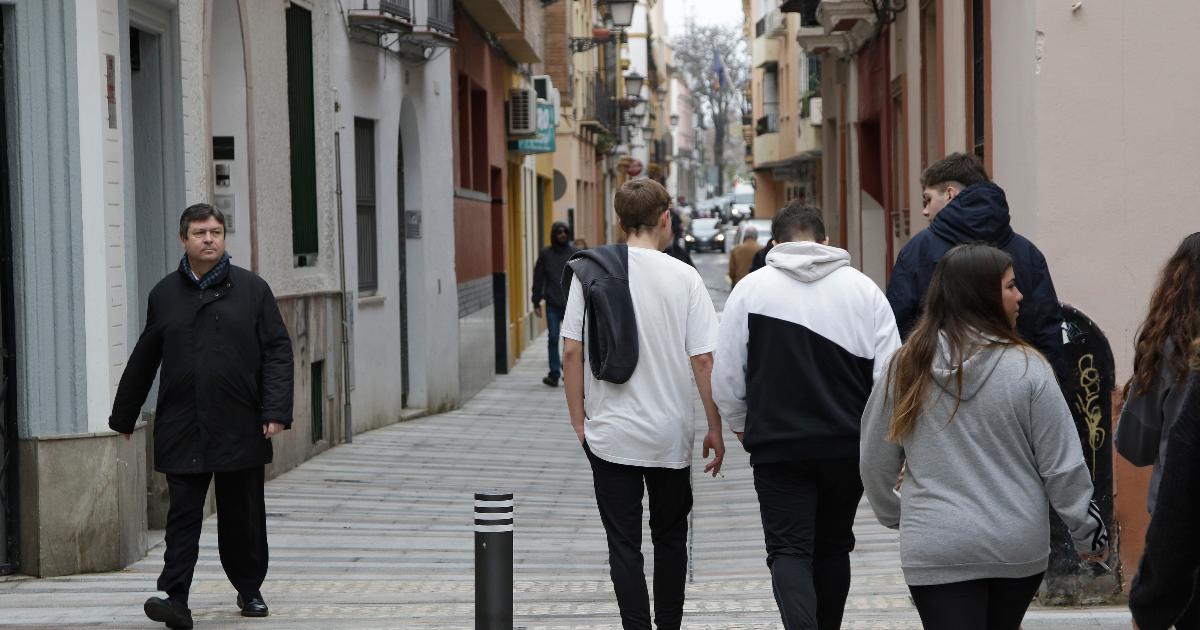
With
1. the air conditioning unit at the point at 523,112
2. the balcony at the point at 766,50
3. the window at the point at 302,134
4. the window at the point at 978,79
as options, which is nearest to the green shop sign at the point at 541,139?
the air conditioning unit at the point at 523,112

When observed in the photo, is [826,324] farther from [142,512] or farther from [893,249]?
[893,249]

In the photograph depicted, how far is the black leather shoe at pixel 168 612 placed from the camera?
7.42m

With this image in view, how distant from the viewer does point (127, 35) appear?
9.77m

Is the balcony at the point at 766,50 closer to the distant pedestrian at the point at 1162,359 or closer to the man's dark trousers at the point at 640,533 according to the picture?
the man's dark trousers at the point at 640,533

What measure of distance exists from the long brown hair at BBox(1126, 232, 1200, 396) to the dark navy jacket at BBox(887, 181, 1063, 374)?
6.88ft

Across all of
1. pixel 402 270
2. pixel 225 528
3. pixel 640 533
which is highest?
pixel 402 270

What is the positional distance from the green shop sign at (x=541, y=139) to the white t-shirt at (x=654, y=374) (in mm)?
20219

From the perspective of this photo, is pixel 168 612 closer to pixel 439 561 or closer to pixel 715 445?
pixel 439 561

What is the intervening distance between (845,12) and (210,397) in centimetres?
1314

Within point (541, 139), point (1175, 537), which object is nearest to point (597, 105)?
point (541, 139)

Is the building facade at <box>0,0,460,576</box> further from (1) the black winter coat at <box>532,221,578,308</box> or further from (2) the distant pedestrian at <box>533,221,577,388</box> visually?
(1) the black winter coat at <box>532,221,578,308</box>

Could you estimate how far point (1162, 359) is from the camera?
191 inches

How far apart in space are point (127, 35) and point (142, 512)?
2.68m

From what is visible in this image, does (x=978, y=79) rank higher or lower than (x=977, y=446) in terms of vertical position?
higher
